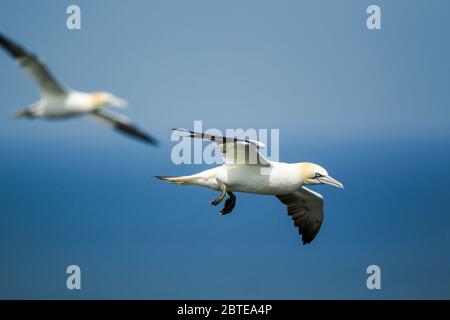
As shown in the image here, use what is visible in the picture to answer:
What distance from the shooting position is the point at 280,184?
11914mm

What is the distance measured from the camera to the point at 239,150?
1180 cm

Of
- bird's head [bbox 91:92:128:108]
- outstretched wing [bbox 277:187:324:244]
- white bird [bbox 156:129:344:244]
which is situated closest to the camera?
bird's head [bbox 91:92:128:108]

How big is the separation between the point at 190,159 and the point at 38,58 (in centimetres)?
501

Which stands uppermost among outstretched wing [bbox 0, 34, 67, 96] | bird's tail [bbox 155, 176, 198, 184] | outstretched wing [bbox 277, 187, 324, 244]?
outstretched wing [bbox 0, 34, 67, 96]

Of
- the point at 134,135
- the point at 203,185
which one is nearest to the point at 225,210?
the point at 203,185

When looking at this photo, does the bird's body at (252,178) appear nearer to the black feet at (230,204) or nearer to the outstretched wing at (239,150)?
the outstretched wing at (239,150)

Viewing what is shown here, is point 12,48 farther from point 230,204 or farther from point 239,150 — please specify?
point 230,204

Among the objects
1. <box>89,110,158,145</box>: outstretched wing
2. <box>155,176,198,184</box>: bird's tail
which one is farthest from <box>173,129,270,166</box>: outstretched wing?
<box>89,110,158,145</box>: outstretched wing

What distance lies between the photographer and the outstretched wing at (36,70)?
729 cm

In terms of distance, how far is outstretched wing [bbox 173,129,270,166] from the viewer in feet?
36.7

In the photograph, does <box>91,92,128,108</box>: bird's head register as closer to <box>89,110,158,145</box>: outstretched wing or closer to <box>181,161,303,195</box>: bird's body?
<box>89,110,158,145</box>: outstretched wing

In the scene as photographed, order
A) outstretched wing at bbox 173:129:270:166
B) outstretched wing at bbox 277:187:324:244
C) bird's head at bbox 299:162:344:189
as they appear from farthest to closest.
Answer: outstretched wing at bbox 277:187:324:244, bird's head at bbox 299:162:344:189, outstretched wing at bbox 173:129:270:166

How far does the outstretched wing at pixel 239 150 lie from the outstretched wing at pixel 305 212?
1.74 metres

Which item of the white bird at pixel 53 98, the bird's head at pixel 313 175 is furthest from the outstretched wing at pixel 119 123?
the bird's head at pixel 313 175
